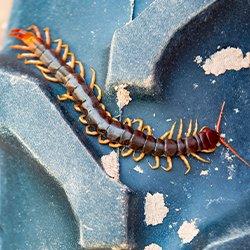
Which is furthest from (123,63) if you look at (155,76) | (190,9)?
(190,9)

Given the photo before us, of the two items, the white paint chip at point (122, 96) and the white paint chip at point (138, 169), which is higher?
the white paint chip at point (122, 96)

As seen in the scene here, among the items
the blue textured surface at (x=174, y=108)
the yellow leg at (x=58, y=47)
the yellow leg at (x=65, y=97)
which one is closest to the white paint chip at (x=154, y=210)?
the blue textured surface at (x=174, y=108)

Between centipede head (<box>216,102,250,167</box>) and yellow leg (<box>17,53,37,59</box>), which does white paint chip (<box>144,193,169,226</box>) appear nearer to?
centipede head (<box>216,102,250,167</box>)

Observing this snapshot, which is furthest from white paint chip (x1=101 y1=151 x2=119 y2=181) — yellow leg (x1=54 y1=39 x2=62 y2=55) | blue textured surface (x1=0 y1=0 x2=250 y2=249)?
yellow leg (x1=54 y1=39 x2=62 y2=55)

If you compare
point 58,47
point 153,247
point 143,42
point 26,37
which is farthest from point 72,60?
point 153,247

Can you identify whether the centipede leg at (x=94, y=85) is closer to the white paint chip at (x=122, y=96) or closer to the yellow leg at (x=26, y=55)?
the white paint chip at (x=122, y=96)

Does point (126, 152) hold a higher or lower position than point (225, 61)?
lower

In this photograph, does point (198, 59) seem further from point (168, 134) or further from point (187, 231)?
point (187, 231)
